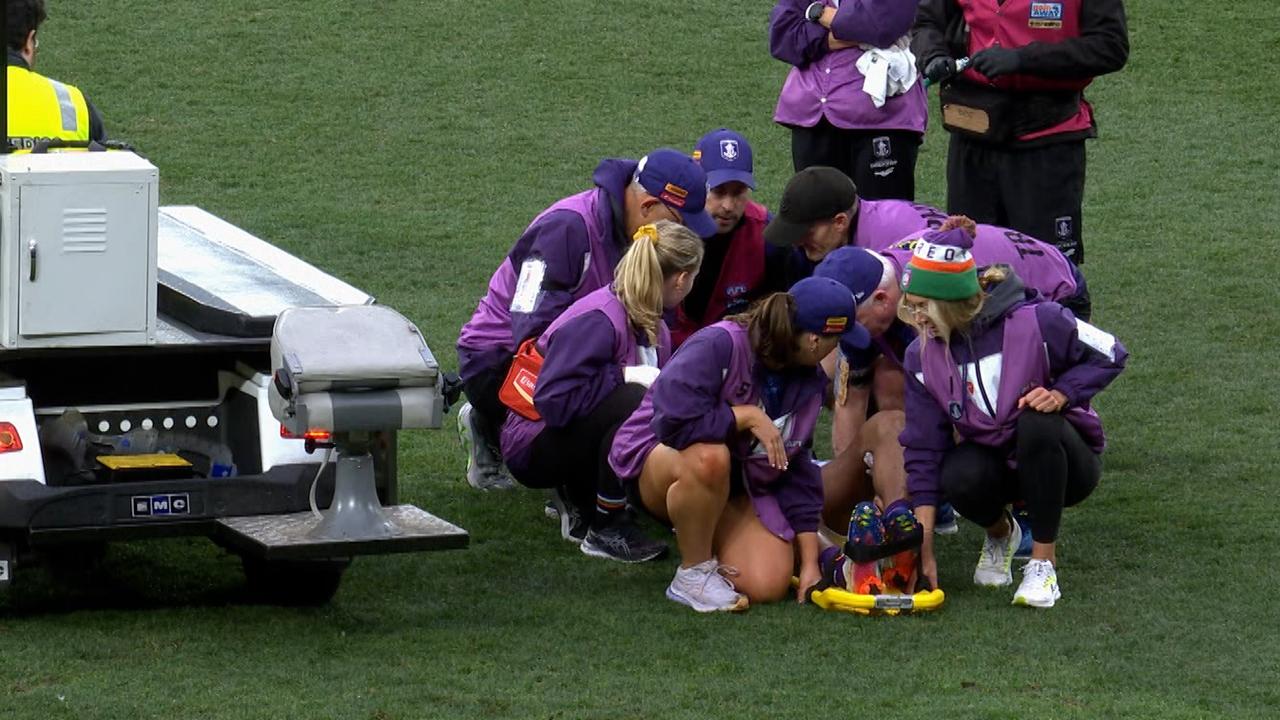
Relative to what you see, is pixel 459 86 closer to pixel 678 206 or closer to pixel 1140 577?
pixel 678 206

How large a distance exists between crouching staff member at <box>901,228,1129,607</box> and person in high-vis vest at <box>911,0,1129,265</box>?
1.40 meters

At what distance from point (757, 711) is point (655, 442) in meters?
1.13

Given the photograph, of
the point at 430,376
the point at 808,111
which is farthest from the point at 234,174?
the point at 430,376

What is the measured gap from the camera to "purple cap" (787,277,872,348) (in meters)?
5.33

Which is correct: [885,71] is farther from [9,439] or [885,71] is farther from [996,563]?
[9,439]

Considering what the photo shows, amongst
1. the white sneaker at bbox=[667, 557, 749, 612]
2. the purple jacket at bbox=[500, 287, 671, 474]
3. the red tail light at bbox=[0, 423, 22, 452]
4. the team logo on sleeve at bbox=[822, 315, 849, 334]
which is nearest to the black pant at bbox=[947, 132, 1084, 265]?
the purple jacket at bbox=[500, 287, 671, 474]

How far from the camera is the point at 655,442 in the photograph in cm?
562

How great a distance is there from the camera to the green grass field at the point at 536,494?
15.8 ft

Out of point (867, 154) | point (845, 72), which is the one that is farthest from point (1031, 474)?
point (845, 72)

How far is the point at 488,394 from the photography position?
645 centimetres

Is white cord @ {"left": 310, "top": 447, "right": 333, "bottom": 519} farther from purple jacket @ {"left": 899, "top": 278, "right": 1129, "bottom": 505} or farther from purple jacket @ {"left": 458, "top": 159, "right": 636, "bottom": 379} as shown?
purple jacket @ {"left": 899, "top": 278, "right": 1129, "bottom": 505}

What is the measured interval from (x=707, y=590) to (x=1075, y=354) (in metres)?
1.12

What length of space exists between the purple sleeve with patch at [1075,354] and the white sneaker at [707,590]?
0.99 metres

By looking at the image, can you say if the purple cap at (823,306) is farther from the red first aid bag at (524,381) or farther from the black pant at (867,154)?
the black pant at (867,154)
